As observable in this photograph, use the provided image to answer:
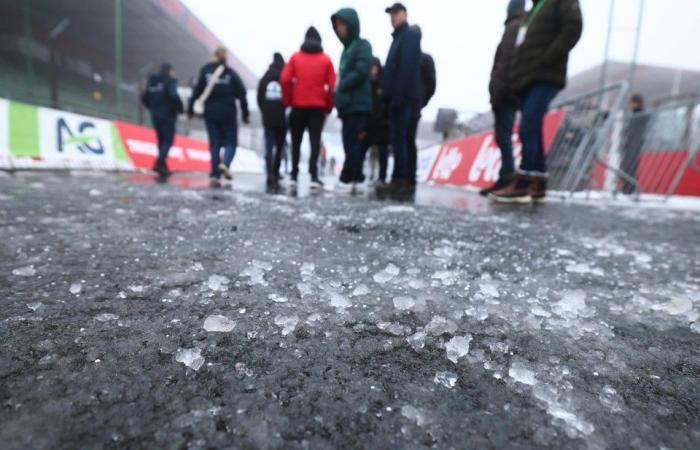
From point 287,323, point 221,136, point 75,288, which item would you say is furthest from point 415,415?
point 221,136

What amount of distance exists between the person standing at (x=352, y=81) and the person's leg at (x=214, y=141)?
1.70m

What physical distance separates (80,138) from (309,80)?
4568mm

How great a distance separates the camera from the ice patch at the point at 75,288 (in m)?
0.84

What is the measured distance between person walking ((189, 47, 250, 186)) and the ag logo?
2.82m

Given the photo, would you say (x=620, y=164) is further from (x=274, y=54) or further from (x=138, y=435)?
(x=138, y=435)

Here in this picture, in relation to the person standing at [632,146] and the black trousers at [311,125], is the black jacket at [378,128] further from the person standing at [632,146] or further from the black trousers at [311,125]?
the person standing at [632,146]

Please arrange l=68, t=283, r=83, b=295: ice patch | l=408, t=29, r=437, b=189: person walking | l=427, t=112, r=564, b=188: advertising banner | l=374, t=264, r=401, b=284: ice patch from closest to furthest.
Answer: l=68, t=283, r=83, b=295: ice patch, l=374, t=264, r=401, b=284: ice patch, l=408, t=29, r=437, b=189: person walking, l=427, t=112, r=564, b=188: advertising banner

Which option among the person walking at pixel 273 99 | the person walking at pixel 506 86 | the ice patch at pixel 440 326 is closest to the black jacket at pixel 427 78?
the person walking at pixel 506 86

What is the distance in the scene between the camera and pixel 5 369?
21.7 inches

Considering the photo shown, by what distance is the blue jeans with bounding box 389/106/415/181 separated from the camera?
3.71 metres

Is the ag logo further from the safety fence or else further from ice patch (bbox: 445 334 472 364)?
ice patch (bbox: 445 334 472 364)

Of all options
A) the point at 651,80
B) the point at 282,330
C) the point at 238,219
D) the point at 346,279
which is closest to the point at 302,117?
the point at 238,219

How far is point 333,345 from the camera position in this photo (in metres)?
0.67

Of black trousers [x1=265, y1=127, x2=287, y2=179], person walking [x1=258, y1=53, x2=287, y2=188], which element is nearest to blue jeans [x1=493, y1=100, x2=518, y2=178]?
person walking [x1=258, y1=53, x2=287, y2=188]
